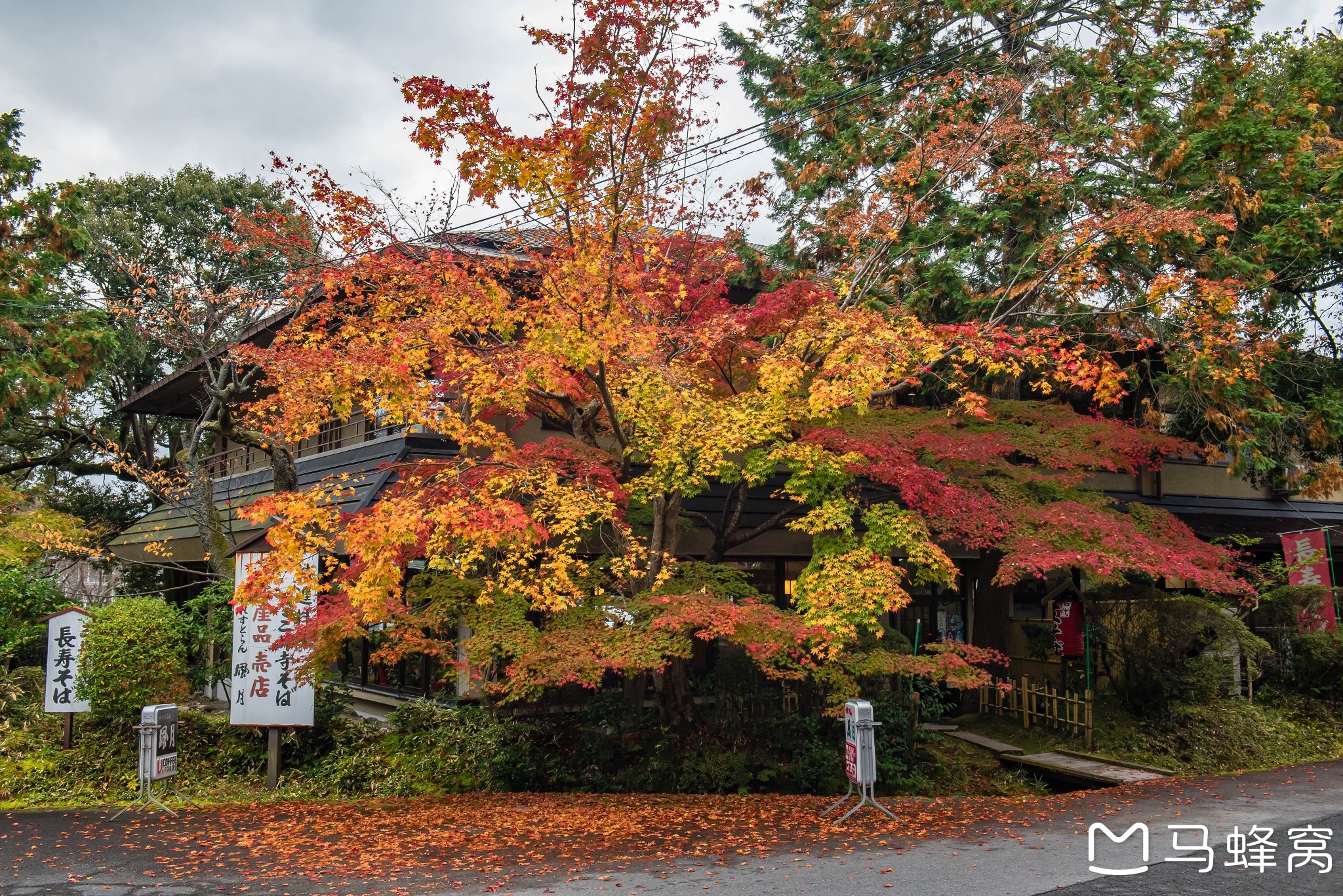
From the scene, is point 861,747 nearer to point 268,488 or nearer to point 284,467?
point 284,467

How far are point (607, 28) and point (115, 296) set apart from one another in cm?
2420

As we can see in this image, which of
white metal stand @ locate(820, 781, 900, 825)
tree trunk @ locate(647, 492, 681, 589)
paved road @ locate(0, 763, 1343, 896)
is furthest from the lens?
tree trunk @ locate(647, 492, 681, 589)

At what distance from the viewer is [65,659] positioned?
41.9 ft

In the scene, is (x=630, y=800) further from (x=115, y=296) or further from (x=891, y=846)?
(x=115, y=296)

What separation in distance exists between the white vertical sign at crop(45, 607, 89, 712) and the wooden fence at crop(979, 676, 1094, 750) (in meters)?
13.3

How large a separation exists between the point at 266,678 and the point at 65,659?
3351 millimetres

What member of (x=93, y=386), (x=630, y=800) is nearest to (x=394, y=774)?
(x=630, y=800)

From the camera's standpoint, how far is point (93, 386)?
26.3m

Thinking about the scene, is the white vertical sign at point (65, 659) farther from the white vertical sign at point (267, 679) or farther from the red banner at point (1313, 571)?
the red banner at point (1313, 571)

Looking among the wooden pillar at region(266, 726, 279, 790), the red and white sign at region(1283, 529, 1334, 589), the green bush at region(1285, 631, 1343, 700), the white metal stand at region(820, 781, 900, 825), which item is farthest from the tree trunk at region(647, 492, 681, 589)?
the green bush at region(1285, 631, 1343, 700)

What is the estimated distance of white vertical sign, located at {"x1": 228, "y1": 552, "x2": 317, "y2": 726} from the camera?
11891 millimetres

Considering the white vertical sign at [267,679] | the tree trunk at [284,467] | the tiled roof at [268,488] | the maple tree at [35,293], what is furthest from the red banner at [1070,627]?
the maple tree at [35,293]

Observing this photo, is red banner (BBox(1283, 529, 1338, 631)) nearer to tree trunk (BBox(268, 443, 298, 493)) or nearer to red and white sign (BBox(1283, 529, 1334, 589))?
red and white sign (BBox(1283, 529, 1334, 589))

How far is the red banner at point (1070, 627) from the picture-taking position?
1438 cm
